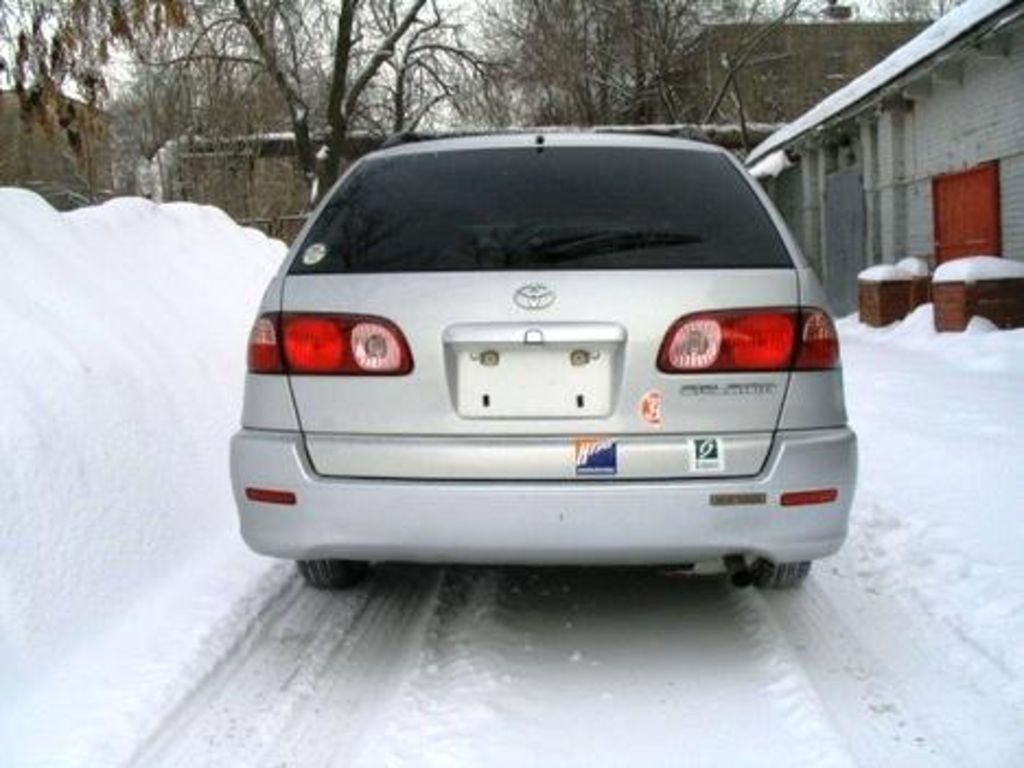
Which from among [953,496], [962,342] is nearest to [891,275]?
[962,342]

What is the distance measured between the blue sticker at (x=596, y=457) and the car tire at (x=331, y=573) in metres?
1.34

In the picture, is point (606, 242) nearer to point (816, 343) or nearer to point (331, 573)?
point (816, 343)

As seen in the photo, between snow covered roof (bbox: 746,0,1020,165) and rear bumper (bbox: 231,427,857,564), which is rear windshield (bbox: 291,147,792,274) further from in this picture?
snow covered roof (bbox: 746,0,1020,165)

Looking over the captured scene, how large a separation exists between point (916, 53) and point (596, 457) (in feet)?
45.0

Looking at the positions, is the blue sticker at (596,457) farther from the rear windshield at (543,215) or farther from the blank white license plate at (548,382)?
the rear windshield at (543,215)

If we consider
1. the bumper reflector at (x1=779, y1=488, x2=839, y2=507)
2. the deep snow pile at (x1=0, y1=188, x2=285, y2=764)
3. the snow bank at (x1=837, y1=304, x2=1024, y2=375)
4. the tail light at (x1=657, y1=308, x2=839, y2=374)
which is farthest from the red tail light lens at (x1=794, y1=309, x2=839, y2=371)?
the snow bank at (x1=837, y1=304, x2=1024, y2=375)

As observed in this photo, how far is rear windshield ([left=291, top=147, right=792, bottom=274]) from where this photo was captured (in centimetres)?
345

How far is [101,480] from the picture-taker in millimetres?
4414

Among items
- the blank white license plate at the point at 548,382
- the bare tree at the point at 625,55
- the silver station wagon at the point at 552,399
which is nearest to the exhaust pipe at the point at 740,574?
the silver station wagon at the point at 552,399

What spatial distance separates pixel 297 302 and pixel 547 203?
864 millimetres

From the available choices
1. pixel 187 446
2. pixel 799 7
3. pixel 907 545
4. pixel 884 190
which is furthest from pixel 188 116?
pixel 799 7

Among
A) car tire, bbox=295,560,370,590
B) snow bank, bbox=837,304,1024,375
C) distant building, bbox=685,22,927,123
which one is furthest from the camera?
distant building, bbox=685,22,927,123

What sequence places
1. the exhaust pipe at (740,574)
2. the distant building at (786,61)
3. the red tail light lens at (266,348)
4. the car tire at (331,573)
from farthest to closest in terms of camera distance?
the distant building at (786,61)
the car tire at (331,573)
the exhaust pipe at (740,574)
the red tail light lens at (266,348)

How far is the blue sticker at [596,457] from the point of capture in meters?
3.27
